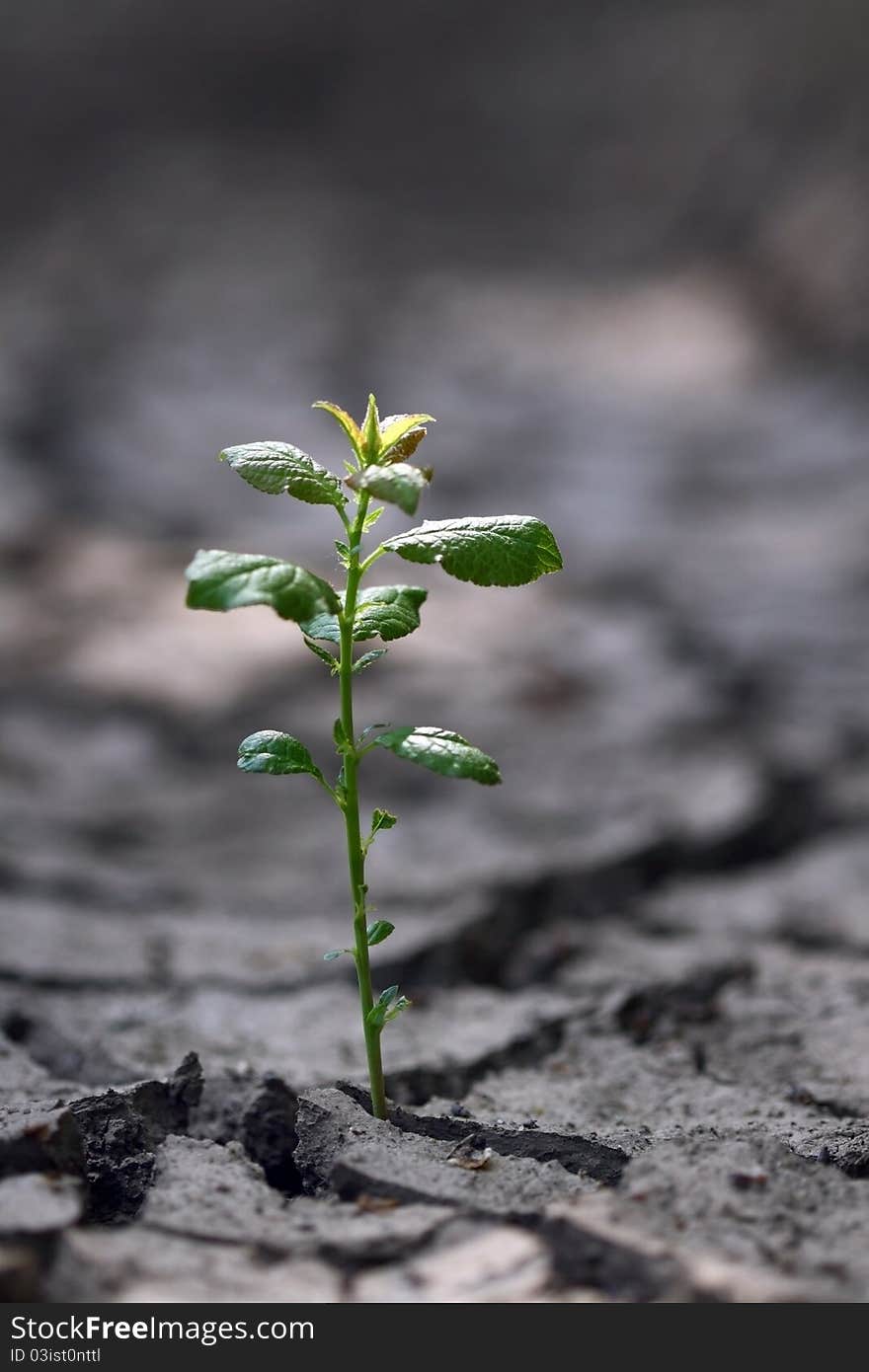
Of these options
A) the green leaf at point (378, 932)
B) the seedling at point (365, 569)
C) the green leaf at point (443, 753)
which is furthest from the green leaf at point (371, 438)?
the green leaf at point (378, 932)

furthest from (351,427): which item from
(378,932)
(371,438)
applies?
(378,932)

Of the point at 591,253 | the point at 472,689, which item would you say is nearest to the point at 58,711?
the point at 472,689

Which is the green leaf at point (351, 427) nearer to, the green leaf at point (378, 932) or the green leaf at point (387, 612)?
the green leaf at point (387, 612)

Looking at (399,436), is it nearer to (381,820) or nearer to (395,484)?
(395,484)

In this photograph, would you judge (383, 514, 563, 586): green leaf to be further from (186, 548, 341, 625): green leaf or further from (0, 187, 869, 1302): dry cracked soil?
(0, 187, 869, 1302): dry cracked soil

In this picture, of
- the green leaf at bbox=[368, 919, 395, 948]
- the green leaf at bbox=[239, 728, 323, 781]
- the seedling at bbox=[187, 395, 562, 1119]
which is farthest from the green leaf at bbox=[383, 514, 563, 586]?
the green leaf at bbox=[368, 919, 395, 948]

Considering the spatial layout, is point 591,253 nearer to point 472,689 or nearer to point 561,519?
point 561,519
